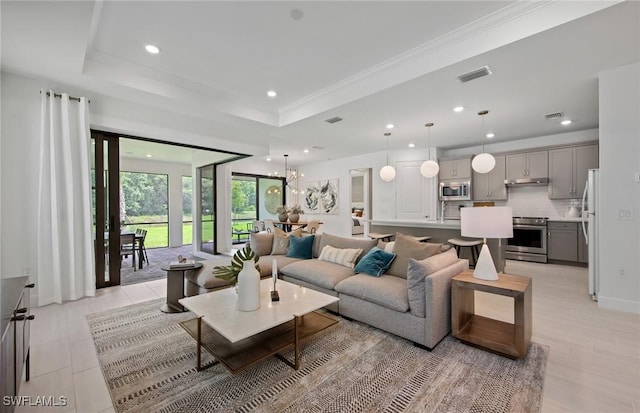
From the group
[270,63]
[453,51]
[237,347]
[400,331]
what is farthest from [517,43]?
[237,347]

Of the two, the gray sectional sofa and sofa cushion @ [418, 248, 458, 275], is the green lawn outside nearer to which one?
the gray sectional sofa

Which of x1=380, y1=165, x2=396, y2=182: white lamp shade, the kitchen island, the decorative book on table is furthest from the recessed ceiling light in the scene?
the kitchen island

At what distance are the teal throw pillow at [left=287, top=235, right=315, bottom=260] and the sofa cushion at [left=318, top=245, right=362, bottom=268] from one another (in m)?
0.37

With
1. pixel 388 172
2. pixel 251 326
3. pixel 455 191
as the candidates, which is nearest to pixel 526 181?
pixel 455 191

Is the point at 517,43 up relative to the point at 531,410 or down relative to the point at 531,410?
up

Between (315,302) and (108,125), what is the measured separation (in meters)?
4.02

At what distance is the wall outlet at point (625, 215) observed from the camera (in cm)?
316

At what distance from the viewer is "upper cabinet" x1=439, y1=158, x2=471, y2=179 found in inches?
262

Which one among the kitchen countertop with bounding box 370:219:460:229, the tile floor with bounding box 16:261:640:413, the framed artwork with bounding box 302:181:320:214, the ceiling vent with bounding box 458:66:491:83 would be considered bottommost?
the tile floor with bounding box 16:261:640:413

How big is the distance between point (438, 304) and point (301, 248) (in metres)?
2.27

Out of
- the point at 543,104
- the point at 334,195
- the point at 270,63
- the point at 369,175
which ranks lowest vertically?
the point at 334,195

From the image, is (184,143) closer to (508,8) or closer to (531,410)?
(508,8)

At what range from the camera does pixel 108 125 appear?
401cm

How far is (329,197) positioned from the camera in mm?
9133
